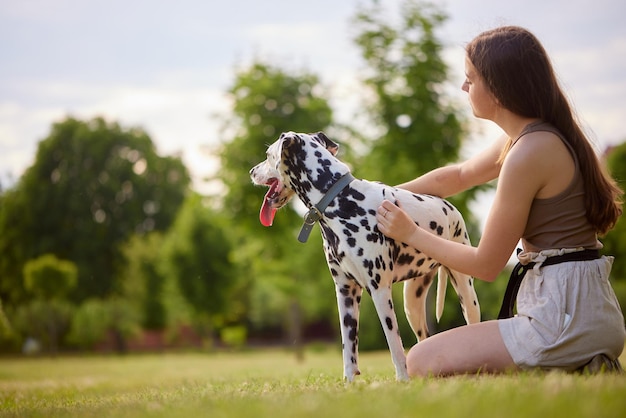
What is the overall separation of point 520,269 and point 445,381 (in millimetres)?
1127

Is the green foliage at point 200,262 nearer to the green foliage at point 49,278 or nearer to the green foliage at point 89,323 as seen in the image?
the green foliage at point 89,323

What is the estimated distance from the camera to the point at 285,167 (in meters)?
6.02

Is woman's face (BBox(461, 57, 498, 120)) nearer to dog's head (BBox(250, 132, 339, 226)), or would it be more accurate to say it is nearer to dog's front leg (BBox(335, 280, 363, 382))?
dog's head (BBox(250, 132, 339, 226))

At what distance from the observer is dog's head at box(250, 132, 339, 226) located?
19.5 ft

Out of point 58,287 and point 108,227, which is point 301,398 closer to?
point 58,287

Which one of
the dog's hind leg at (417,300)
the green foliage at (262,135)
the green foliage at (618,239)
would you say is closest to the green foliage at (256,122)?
the green foliage at (262,135)

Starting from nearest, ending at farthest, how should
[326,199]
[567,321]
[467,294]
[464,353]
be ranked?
1. [567,321]
2. [464,353]
3. [326,199]
4. [467,294]

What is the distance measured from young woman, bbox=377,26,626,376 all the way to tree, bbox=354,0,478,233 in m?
18.0

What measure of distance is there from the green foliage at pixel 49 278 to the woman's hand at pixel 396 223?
41.0 m

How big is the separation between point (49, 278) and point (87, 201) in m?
9.00

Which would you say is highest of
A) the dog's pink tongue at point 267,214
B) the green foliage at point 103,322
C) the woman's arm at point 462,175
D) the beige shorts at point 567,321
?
the woman's arm at point 462,175

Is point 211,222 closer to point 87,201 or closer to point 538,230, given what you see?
point 87,201

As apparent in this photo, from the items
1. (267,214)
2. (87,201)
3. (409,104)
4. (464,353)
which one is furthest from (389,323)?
(87,201)

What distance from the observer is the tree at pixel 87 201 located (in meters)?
49.2
